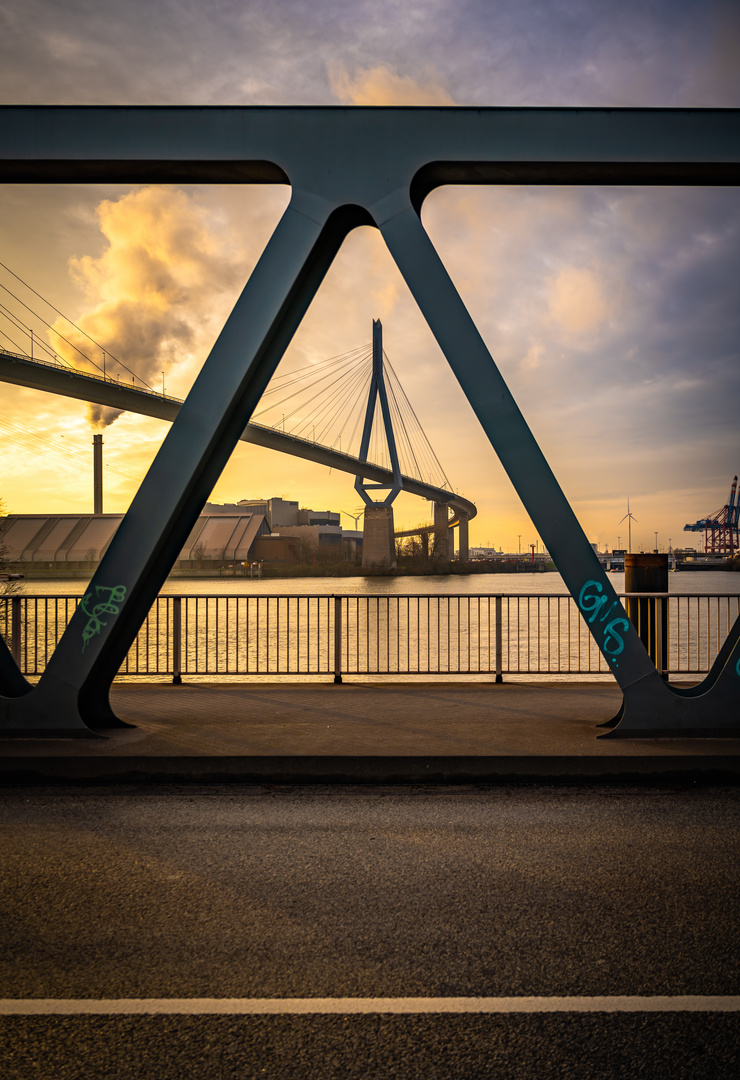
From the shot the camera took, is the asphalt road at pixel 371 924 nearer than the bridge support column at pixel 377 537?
Yes

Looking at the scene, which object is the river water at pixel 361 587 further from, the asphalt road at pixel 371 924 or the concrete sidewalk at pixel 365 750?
the asphalt road at pixel 371 924

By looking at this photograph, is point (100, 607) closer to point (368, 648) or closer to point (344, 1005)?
point (344, 1005)

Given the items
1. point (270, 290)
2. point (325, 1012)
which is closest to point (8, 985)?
point (325, 1012)

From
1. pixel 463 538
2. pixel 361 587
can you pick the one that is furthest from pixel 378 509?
pixel 463 538

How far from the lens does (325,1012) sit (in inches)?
98.3

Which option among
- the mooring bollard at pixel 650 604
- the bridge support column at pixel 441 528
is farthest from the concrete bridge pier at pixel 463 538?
the mooring bollard at pixel 650 604

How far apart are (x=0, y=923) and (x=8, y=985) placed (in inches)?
22.2

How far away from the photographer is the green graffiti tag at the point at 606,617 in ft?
19.1

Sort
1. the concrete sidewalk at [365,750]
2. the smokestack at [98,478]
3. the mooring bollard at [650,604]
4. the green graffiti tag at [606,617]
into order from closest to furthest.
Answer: the concrete sidewalk at [365,750] < the green graffiti tag at [606,617] < the mooring bollard at [650,604] < the smokestack at [98,478]

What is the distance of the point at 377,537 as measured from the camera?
61750 millimetres

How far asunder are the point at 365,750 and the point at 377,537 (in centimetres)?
5626

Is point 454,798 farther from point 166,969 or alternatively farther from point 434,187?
point 434,187

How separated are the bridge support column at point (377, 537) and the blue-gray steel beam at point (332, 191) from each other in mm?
55093

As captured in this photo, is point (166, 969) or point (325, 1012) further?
point (166, 969)
